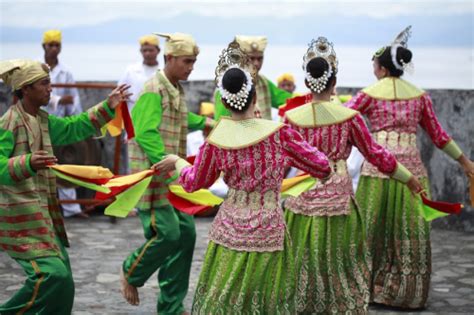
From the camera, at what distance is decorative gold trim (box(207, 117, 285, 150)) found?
5.82 m

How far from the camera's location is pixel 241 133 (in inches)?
231

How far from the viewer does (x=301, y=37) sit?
1414cm

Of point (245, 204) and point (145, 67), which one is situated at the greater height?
point (145, 67)

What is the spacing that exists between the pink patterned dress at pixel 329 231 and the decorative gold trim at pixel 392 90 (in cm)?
103

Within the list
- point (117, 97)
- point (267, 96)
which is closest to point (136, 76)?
point (267, 96)

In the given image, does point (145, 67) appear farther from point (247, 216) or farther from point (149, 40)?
point (247, 216)

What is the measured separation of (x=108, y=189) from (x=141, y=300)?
1.68 meters

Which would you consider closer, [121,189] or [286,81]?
[121,189]

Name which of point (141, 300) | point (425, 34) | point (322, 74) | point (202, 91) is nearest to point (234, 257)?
point (322, 74)

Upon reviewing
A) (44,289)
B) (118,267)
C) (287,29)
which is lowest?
(118,267)

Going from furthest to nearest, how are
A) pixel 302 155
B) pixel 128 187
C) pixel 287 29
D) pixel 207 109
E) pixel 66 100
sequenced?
pixel 287 29 → pixel 207 109 → pixel 66 100 → pixel 128 187 → pixel 302 155

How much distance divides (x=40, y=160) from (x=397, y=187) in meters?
2.92

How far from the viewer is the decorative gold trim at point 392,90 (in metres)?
7.94

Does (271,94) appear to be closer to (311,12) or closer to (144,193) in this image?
(144,193)
